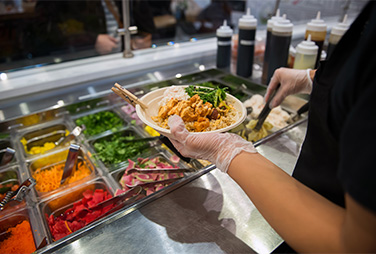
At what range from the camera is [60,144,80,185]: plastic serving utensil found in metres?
1.46

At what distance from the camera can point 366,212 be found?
1.85 feet

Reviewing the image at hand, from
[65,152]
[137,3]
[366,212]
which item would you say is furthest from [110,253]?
[137,3]

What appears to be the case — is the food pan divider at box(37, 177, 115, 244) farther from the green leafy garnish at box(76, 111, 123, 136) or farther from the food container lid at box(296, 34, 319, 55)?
the food container lid at box(296, 34, 319, 55)

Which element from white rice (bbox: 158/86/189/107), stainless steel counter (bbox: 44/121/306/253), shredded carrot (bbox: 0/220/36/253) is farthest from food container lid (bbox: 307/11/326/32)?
shredded carrot (bbox: 0/220/36/253)

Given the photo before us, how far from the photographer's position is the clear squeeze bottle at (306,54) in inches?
77.9

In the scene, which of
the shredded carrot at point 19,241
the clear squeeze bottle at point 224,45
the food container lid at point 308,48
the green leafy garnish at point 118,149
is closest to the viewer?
the shredded carrot at point 19,241

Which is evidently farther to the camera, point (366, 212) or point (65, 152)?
point (65, 152)

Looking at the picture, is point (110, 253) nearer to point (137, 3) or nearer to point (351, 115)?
point (351, 115)

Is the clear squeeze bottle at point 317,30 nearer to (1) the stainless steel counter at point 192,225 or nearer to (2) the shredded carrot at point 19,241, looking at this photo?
(1) the stainless steel counter at point 192,225

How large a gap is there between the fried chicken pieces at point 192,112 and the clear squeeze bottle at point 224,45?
1.39 m

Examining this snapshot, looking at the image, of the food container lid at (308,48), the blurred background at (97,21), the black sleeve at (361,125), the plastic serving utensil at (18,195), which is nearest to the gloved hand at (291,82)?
the food container lid at (308,48)

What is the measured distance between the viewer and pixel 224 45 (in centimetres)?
248

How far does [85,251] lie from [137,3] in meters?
4.26

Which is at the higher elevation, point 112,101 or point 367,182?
point 367,182
